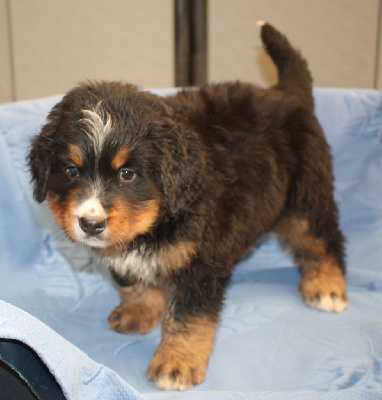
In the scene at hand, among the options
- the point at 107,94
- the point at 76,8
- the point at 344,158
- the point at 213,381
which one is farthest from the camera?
the point at 76,8

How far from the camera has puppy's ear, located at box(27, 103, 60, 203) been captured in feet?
8.55

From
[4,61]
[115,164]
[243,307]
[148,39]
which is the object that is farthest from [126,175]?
[4,61]

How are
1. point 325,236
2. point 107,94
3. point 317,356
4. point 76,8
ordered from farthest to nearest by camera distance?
point 76,8 < point 325,236 < point 317,356 < point 107,94

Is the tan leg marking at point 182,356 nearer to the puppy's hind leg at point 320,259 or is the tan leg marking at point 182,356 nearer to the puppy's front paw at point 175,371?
the puppy's front paw at point 175,371

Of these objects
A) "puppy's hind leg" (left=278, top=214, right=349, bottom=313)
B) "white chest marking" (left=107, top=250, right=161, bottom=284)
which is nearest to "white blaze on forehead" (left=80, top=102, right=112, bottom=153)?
"white chest marking" (left=107, top=250, right=161, bottom=284)

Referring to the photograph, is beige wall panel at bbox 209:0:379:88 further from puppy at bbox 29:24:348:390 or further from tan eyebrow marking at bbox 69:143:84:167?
tan eyebrow marking at bbox 69:143:84:167

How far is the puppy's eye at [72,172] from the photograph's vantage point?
2475mm

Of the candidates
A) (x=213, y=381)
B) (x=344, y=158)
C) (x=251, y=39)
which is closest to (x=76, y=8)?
(x=251, y=39)

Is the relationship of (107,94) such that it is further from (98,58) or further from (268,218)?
(98,58)

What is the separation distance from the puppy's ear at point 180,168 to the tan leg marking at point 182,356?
67cm

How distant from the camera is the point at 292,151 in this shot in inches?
129

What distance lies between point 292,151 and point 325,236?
67cm

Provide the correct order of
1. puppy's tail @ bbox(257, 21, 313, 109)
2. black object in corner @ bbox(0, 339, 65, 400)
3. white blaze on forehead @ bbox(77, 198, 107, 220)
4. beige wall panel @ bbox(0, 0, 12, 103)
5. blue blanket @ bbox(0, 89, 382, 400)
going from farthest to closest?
beige wall panel @ bbox(0, 0, 12, 103)
puppy's tail @ bbox(257, 21, 313, 109)
blue blanket @ bbox(0, 89, 382, 400)
white blaze on forehead @ bbox(77, 198, 107, 220)
black object in corner @ bbox(0, 339, 65, 400)

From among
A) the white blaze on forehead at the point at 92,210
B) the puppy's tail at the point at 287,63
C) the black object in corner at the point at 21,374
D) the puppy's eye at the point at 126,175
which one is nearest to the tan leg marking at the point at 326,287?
the puppy's tail at the point at 287,63
